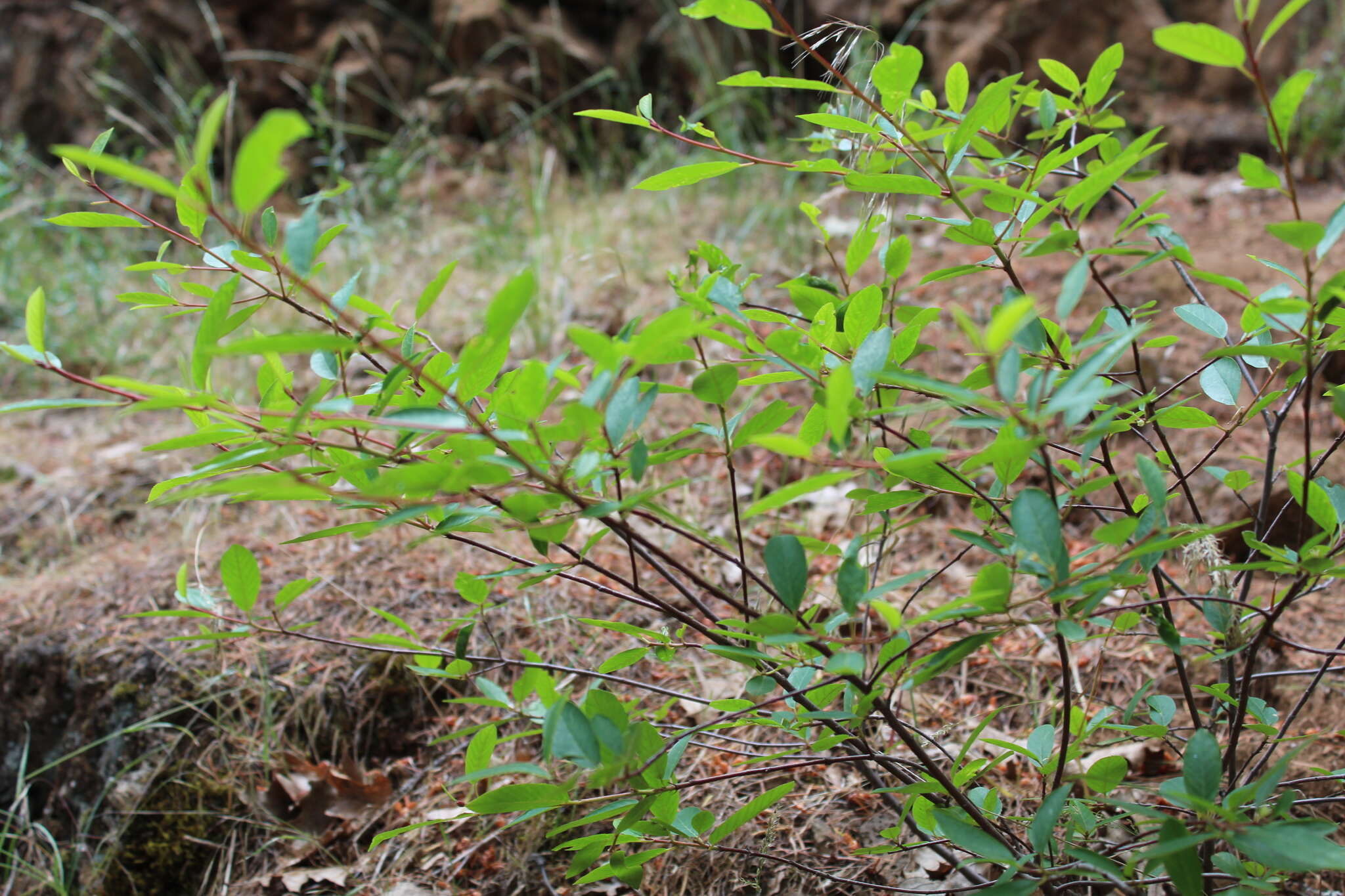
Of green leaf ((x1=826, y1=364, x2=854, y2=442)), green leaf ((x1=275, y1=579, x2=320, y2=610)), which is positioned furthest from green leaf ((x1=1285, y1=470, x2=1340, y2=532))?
green leaf ((x1=275, y1=579, x2=320, y2=610))

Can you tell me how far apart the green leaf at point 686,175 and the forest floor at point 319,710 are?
0.47 metres

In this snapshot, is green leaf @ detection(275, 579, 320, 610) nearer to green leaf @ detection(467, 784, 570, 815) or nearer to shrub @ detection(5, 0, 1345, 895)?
shrub @ detection(5, 0, 1345, 895)

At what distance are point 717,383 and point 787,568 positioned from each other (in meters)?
0.17

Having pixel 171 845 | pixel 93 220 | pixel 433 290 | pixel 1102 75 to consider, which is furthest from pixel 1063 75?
pixel 171 845

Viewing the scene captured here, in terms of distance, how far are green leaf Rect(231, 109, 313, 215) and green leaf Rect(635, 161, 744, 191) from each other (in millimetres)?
336

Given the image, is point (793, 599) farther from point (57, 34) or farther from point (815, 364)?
point (57, 34)

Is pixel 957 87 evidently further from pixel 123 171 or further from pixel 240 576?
pixel 240 576

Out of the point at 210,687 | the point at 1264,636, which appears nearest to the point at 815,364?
the point at 1264,636

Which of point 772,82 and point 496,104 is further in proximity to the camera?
point 496,104

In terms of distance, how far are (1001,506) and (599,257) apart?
2452 mm

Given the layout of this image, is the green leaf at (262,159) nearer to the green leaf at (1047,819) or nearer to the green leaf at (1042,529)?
the green leaf at (1042,529)

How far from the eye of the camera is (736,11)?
603 mm

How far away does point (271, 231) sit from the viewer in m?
0.71

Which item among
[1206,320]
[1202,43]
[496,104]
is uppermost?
[1202,43]
